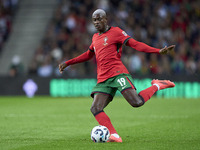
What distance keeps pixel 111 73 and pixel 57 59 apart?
13.4 meters

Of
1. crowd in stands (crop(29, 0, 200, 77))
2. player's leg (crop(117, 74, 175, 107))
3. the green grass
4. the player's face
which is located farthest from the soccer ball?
crowd in stands (crop(29, 0, 200, 77))

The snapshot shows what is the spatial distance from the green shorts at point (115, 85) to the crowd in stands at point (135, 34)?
1142 cm

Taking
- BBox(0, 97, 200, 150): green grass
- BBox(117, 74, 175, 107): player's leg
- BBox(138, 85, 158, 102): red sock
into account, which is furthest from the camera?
BBox(138, 85, 158, 102): red sock

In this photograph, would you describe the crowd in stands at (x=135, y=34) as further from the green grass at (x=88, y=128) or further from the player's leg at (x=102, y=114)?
the player's leg at (x=102, y=114)

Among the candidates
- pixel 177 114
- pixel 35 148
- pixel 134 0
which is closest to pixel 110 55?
pixel 35 148

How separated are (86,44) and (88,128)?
38.9 feet

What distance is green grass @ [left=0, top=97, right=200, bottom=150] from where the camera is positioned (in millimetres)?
6539

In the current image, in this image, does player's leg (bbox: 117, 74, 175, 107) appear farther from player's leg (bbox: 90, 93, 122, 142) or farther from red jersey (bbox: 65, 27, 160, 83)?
player's leg (bbox: 90, 93, 122, 142)

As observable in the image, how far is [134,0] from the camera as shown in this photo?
21500 mm

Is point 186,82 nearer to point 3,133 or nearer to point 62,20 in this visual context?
point 62,20

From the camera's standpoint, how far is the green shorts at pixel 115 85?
6945 millimetres

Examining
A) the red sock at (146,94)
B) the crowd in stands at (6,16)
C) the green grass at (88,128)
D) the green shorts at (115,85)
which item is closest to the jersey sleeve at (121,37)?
the green shorts at (115,85)

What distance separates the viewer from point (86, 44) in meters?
20.5

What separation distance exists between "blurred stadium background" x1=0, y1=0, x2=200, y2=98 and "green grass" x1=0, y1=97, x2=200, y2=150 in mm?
4912
